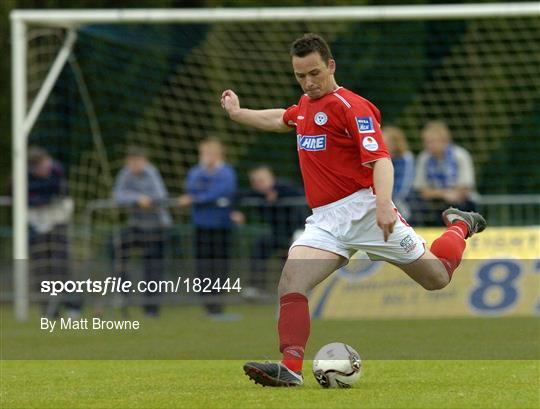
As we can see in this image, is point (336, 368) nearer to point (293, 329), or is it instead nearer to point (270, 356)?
point (293, 329)

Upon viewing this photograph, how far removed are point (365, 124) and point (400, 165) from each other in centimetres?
687

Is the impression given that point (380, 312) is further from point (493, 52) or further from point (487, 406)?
point (487, 406)

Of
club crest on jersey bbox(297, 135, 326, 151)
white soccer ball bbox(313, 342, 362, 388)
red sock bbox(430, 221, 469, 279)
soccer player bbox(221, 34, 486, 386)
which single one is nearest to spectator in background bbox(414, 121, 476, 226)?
red sock bbox(430, 221, 469, 279)

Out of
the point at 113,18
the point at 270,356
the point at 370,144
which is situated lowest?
the point at 270,356

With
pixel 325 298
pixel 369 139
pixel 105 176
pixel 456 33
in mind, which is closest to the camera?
pixel 369 139

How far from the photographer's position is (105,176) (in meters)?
16.7

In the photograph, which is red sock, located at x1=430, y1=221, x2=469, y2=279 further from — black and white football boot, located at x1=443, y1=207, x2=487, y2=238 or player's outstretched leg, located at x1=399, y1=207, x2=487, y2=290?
black and white football boot, located at x1=443, y1=207, x2=487, y2=238

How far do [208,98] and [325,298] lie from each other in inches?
177

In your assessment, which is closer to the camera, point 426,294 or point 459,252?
point 459,252

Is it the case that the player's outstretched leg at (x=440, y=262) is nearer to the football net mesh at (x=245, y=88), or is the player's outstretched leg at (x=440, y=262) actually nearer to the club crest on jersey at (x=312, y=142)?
the club crest on jersey at (x=312, y=142)

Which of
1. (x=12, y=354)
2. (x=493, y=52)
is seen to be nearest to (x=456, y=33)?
(x=493, y=52)

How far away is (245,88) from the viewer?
17.5 meters

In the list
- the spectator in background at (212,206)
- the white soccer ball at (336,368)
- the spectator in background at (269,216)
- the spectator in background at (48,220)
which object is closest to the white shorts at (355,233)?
the white soccer ball at (336,368)

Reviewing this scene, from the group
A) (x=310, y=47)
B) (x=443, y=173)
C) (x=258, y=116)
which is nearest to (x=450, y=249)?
(x=258, y=116)
